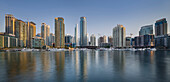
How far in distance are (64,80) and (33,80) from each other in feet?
18.3

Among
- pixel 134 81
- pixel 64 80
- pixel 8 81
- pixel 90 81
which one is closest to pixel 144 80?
pixel 134 81

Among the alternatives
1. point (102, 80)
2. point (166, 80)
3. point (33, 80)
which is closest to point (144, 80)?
point (166, 80)

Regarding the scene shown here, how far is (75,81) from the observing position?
19141 mm

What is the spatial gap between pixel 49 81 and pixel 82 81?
19.0 ft

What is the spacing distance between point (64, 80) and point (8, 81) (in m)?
9.63

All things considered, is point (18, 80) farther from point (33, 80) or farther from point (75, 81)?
point (75, 81)

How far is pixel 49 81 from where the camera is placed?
19141 mm

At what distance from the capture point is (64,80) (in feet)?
64.7

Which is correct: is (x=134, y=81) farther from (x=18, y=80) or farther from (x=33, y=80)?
(x=18, y=80)

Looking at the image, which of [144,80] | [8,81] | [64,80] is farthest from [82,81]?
[8,81]

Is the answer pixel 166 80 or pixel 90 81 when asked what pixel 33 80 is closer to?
pixel 90 81

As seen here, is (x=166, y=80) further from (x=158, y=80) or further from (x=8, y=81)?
(x=8, y=81)

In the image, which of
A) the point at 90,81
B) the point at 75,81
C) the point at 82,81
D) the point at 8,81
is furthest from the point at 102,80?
the point at 8,81

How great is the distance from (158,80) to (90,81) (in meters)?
12.6
